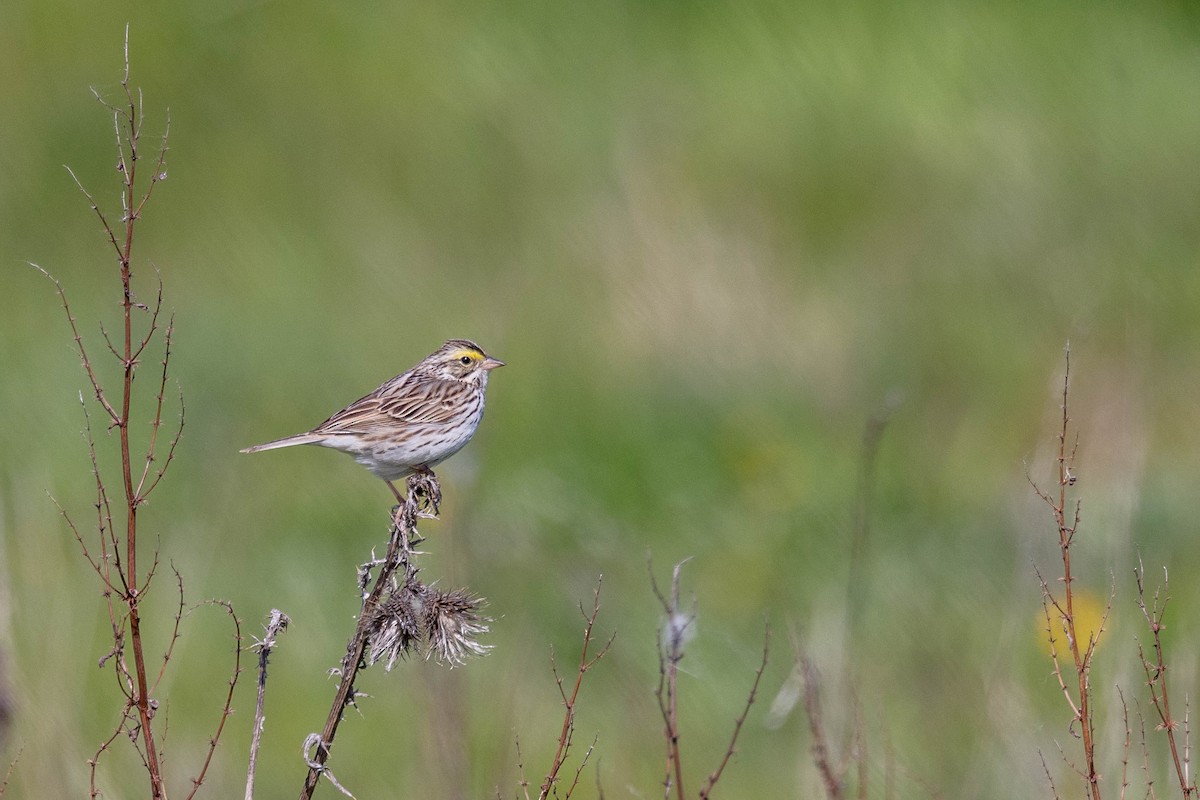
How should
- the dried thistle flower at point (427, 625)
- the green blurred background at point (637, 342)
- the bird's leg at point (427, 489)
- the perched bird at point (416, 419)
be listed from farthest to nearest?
the green blurred background at point (637, 342), the perched bird at point (416, 419), the bird's leg at point (427, 489), the dried thistle flower at point (427, 625)

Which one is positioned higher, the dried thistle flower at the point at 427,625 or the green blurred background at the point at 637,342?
the green blurred background at the point at 637,342

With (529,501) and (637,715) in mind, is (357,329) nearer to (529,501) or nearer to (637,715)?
(529,501)

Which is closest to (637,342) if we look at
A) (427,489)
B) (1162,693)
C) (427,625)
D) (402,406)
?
(402,406)

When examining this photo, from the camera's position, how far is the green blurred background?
25.6 ft

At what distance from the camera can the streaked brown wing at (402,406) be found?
6.65m

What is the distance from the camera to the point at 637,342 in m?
10.5

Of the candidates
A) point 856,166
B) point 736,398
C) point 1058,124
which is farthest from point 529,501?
point 1058,124

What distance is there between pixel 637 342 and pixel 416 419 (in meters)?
4.00

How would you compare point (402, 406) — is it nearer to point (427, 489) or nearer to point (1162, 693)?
point (427, 489)

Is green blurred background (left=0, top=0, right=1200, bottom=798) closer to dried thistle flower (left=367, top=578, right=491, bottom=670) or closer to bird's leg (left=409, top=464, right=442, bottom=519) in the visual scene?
bird's leg (left=409, top=464, right=442, bottom=519)

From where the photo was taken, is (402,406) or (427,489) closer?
(427,489)

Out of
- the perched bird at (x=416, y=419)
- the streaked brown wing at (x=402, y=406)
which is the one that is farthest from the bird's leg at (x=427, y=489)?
the streaked brown wing at (x=402, y=406)

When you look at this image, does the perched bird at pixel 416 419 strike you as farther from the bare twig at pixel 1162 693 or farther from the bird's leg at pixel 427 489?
the bare twig at pixel 1162 693

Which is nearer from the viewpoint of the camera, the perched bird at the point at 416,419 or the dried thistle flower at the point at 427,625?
the dried thistle flower at the point at 427,625
